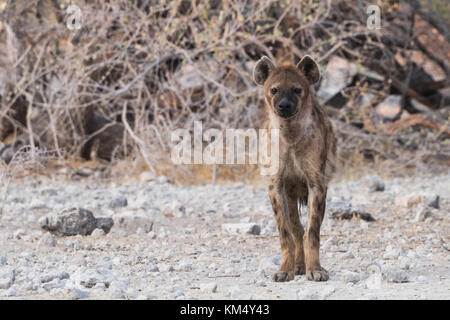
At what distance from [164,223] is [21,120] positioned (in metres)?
4.71

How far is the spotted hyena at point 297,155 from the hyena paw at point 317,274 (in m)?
0.01

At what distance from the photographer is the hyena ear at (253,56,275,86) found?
4172mm

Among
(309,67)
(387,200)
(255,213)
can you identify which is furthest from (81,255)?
(387,200)

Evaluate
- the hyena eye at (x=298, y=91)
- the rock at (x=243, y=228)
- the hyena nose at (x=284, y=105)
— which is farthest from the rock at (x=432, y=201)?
the hyena nose at (x=284, y=105)

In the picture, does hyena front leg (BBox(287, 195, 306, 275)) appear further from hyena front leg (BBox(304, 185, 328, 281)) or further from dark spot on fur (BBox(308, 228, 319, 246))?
dark spot on fur (BBox(308, 228, 319, 246))

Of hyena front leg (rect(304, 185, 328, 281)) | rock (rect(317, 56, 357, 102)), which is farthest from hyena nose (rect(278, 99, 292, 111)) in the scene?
rock (rect(317, 56, 357, 102))

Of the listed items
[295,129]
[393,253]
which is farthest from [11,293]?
[393,253]

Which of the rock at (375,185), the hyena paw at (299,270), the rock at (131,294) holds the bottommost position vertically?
the hyena paw at (299,270)

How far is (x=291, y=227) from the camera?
4.22m

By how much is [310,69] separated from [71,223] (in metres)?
2.13

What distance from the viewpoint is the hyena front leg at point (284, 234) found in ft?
12.6

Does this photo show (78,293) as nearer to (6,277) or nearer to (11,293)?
(11,293)

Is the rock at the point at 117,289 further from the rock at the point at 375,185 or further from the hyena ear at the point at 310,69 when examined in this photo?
the rock at the point at 375,185

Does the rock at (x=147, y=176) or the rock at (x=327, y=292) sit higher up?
the rock at (x=147, y=176)
